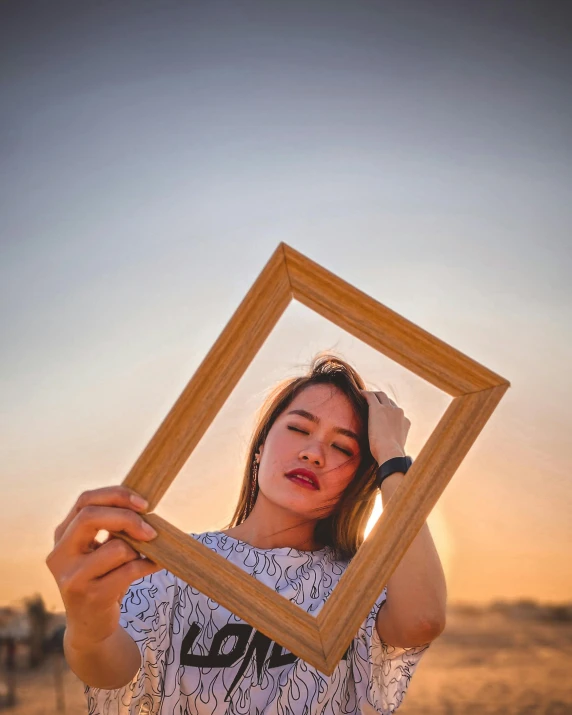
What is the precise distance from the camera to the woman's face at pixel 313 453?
88.6 inches

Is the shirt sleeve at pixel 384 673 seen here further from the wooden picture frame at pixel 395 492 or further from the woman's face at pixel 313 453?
the wooden picture frame at pixel 395 492

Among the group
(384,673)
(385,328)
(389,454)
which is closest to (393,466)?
(389,454)

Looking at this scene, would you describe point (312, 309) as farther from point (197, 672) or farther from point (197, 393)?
point (197, 672)

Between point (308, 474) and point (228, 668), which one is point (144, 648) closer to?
point (228, 668)

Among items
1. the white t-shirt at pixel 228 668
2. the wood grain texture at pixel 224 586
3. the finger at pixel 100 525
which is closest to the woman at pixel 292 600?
the white t-shirt at pixel 228 668

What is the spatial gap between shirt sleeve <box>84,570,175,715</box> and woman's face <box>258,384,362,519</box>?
1.69 ft

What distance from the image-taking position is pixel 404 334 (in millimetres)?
1821

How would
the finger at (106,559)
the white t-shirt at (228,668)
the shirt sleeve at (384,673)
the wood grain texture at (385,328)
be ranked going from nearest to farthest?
1. the finger at (106,559)
2. the wood grain texture at (385,328)
3. the white t-shirt at (228,668)
4. the shirt sleeve at (384,673)

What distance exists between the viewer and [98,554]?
5.12 ft

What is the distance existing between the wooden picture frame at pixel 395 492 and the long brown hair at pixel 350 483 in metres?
0.58

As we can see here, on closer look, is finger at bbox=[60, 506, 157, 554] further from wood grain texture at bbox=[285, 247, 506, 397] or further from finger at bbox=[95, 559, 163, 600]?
wood grain texture at bbox=[285, 247, 506, 397]

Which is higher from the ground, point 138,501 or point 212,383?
point 212,383

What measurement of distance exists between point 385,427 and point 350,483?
1.03ft

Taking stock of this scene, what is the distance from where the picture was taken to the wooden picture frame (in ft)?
5.29
